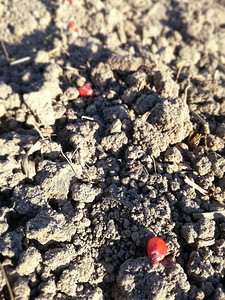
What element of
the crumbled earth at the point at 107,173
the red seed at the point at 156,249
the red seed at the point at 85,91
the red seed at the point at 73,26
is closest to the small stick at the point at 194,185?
the crumbled earth at the point at 107,173

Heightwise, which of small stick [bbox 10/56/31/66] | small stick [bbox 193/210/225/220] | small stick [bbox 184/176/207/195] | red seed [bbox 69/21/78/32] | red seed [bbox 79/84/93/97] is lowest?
small stick [bbox 193/210/225/220]

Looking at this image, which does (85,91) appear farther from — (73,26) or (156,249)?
(156,249)

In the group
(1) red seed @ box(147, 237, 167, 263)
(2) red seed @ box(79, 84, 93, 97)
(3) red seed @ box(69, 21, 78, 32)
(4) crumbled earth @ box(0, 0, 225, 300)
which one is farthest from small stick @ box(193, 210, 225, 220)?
(3) red seed @ box(69, 21, 78, 32)

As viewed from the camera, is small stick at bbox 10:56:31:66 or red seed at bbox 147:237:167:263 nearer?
red seed at bbox 147:237:167:263

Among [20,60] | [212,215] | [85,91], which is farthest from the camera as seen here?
[20,60]

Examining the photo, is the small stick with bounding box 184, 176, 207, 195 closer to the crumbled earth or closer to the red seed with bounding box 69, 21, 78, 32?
the crumbled earth

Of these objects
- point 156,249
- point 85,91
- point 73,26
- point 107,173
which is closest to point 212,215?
point 156,249

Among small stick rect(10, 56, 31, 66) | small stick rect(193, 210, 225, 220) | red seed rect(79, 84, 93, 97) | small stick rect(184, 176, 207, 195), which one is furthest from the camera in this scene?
small stick rect(10, 56, 31, 66)

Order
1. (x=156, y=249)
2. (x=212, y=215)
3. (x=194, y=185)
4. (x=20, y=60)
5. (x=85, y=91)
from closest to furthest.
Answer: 1. (x=156, y=249)
2. (x=212, y=215)
3. (x=194, y=185)
4. (x=85, y=91)
5. (x=20, y=60)
